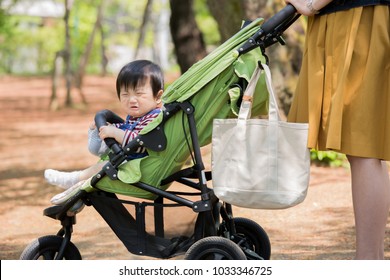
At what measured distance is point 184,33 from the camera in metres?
11.1

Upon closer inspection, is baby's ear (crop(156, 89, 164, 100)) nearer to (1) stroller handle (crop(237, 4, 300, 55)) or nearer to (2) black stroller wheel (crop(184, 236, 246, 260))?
(1) stroller handle (crop(237, 4, 300, 55))

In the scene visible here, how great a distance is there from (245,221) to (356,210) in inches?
34.1

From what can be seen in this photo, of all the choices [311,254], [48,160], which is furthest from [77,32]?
[311,254]

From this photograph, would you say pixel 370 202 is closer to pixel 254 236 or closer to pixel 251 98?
pixel 251 98

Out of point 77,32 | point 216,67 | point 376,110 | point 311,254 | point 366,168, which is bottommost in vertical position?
point 311,254

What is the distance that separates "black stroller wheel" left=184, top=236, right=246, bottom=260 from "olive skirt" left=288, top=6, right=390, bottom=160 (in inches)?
23.1

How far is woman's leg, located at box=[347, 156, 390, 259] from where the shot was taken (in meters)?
3.82

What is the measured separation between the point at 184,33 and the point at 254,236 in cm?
Result: 678

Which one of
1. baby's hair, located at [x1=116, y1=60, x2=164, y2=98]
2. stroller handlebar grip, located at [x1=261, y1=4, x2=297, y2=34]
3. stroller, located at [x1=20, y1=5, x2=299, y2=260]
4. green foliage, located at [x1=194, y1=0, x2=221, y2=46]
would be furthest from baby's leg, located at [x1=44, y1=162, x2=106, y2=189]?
green foliage, located at [x1=194, y1=0, x2=221, y2=46]

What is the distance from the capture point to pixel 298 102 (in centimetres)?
404

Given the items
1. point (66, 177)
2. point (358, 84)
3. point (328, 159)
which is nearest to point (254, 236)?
point (66, 177)

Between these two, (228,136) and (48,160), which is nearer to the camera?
(228,136)

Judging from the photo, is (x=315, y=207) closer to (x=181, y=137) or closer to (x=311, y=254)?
(x=311, y=254)

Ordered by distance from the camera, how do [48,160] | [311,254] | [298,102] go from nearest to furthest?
[298,102], [311,254], [48,160]
